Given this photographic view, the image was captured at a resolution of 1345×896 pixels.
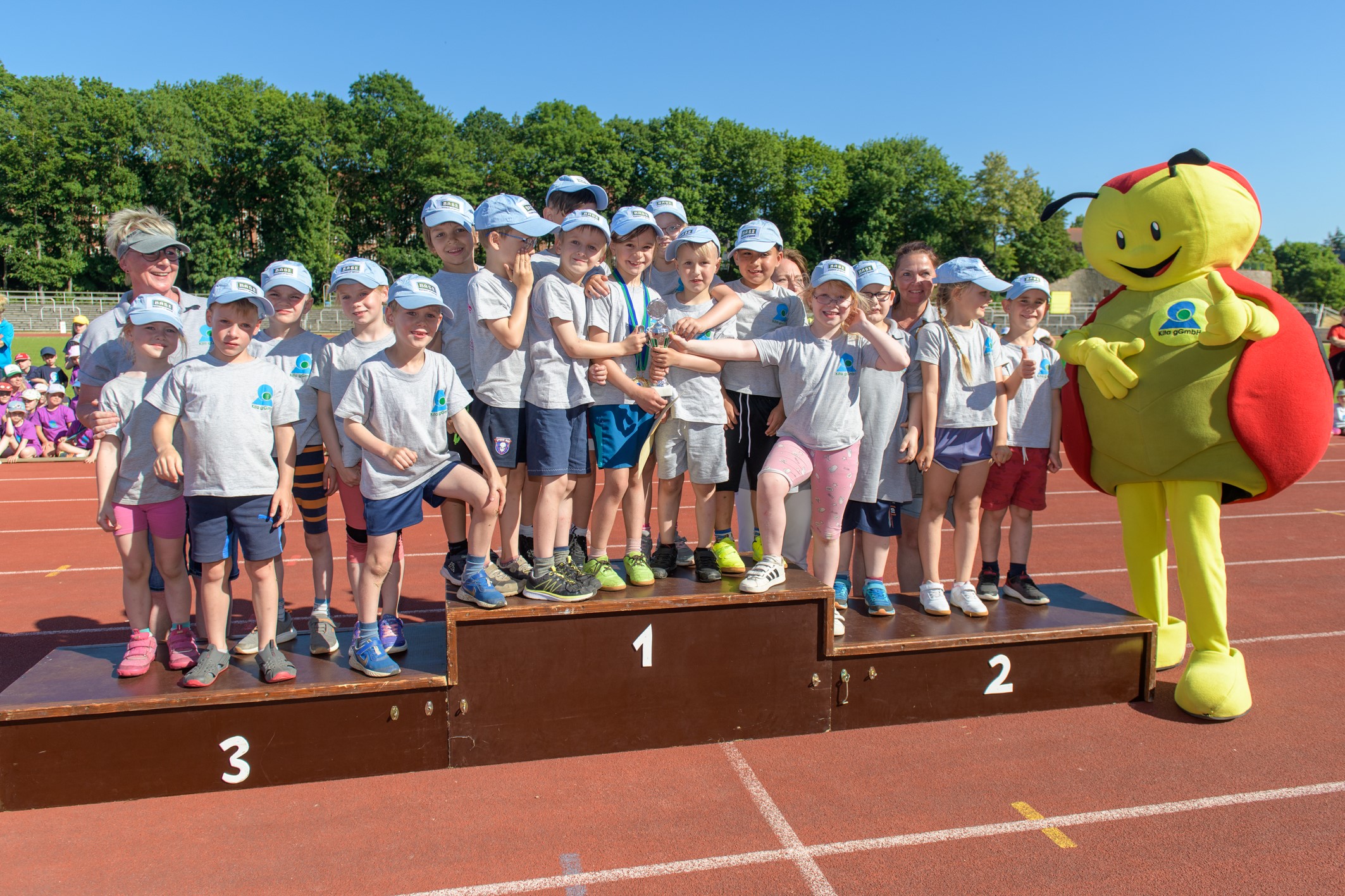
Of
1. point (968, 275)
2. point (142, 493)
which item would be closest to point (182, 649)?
point (142, 493)

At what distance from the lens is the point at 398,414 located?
3773 millimetres

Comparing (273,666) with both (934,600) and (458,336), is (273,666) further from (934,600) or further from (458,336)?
(934,600)

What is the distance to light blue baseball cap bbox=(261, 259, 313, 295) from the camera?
13.7 ft

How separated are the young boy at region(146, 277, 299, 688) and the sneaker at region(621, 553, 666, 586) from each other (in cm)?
156

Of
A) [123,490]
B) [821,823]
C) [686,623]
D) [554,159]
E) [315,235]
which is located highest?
[554,159]

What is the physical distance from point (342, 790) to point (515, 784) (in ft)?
2.35

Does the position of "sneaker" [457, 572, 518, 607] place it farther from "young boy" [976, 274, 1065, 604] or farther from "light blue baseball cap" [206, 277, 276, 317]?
"young boy" [976, 274, 1065, 604]

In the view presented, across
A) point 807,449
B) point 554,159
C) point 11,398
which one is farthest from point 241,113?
point 807,449

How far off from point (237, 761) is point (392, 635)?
0.80 m

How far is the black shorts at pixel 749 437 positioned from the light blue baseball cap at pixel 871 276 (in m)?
0.75

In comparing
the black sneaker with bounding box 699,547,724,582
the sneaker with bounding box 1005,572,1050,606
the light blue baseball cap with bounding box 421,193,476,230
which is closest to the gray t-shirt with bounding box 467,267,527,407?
the light blue baseball cap with bounding box 421,193,476,230

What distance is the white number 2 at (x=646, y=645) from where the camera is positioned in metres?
3.94

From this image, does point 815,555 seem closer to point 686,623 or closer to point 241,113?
point 686,623

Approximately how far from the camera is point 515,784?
3713 mm
